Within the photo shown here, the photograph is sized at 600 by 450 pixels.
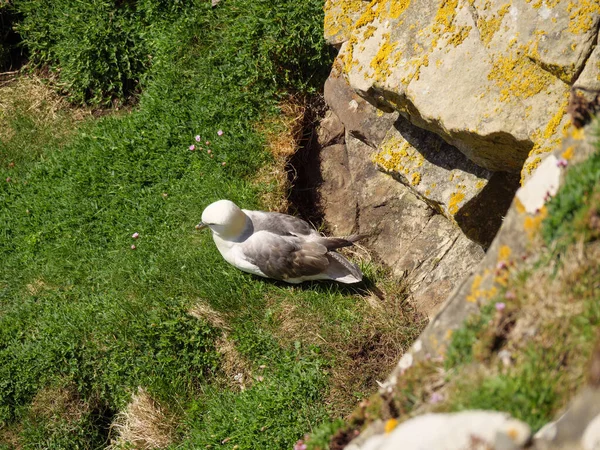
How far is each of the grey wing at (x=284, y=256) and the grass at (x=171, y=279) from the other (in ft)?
0.78

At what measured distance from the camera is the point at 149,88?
20.9 feet

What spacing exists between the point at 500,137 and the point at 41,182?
441 centimetres

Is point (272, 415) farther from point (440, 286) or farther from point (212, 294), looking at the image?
point (440, 286)

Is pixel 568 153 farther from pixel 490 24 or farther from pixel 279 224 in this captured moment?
pixel 279 224

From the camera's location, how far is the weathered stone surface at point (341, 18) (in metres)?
5.30

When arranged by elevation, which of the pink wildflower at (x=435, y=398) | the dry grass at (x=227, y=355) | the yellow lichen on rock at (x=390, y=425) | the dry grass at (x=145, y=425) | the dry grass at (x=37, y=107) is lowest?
the dry grass at (x=145, y=425)

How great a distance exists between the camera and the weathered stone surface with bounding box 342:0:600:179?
11.7 ft

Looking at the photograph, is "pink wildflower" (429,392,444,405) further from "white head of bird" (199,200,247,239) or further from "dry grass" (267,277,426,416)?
"white head of bird" (199,200,247,239)

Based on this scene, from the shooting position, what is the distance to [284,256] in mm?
5020

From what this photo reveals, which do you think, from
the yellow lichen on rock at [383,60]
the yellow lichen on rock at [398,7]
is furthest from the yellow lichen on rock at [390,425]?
the yellow lichen on rock at [398,7]

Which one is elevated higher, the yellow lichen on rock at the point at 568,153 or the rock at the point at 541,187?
the yellow lichen on rock at the point at 568,153

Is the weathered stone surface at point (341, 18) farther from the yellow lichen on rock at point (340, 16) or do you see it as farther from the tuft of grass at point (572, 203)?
the tuft of grass at point (572, 203)

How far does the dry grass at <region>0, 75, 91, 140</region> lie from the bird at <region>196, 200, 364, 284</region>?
2.54m

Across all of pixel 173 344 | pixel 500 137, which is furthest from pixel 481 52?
pixel 173 344
